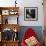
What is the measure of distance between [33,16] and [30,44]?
46.5 inches

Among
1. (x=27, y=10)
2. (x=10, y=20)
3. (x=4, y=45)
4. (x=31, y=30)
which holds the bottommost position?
(x=4, y=45)

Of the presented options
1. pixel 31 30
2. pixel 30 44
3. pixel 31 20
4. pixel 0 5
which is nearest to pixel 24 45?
pixel 30 44

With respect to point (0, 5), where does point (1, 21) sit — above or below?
below

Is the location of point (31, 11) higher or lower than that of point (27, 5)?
lower

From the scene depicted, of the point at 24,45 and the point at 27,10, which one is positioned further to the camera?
the point at 27,10

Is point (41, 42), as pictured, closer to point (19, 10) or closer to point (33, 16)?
point (33, 16)

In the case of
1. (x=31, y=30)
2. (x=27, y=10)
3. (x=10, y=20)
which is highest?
(x=27, y=10)

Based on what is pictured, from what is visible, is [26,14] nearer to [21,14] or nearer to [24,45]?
[21,14]

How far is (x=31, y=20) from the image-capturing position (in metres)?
6.35

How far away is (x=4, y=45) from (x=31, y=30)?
118 cm

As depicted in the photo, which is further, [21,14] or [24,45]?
[21,14]

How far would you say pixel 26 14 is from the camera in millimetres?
6367

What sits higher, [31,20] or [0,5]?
[0,5]

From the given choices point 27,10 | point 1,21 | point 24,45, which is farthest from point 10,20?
point 24,45
